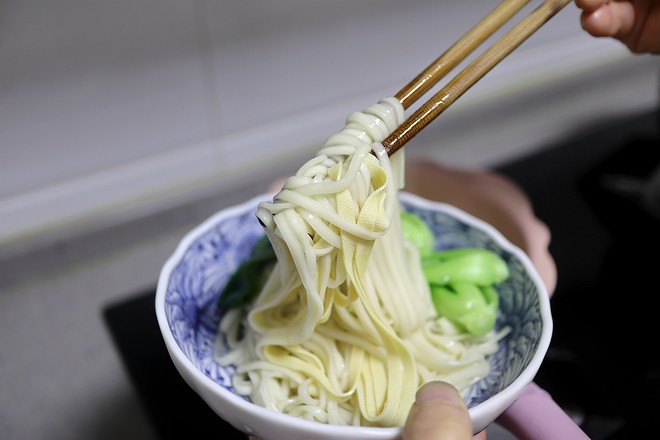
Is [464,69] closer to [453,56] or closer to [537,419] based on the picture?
[453,56]

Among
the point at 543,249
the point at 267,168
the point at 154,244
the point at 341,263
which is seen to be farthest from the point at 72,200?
the point at 543,249

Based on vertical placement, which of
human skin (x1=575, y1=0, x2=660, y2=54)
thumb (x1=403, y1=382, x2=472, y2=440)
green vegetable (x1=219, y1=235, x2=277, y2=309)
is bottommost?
green vegetable (x1=219, y1=235, x2=277, y2=309)

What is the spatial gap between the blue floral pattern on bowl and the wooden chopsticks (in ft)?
0.79

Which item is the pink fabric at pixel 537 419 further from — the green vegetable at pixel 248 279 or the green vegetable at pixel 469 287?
the green vegetable at pixel 248 279

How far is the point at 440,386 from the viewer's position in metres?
0.60

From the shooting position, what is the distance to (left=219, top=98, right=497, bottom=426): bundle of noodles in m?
0.68

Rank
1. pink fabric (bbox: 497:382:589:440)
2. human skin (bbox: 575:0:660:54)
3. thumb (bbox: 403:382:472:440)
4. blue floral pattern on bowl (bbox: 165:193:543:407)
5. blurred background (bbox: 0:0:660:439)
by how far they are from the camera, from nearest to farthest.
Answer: thumb (bbox: 403:382:472:440) < pink fabric (bbox: 497:382:589:440) < blue floral pattern on bowl (bbox: 165:193:543:407) < human skin (bbox: 575:0:660:54) < blurred background (bbox: 0:0:660:439)

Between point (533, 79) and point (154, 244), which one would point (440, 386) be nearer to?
point (154, 244)

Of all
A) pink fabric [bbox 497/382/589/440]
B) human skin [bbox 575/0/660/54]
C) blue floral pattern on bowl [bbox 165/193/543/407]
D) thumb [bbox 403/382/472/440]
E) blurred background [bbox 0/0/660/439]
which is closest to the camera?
thumb [bbox 403/382/472/440]

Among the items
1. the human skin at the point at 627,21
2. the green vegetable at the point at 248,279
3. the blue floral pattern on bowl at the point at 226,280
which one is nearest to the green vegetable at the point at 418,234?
the blue floral pattern on bowl at the point at 226,280

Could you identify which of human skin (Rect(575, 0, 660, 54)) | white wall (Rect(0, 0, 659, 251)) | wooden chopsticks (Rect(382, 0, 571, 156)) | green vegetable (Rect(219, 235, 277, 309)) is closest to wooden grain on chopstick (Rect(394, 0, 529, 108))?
wooden chopsticks (Rect(382, 0, 571, 156))

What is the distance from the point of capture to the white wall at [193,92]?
1.01 meters

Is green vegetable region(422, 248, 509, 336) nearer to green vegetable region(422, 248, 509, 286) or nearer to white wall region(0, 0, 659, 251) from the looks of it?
green vegetable region(422, 248, 509, 286)

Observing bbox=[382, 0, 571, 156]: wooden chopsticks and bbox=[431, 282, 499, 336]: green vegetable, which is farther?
bbox=[431, 282, 499, 336]: green vegetable
